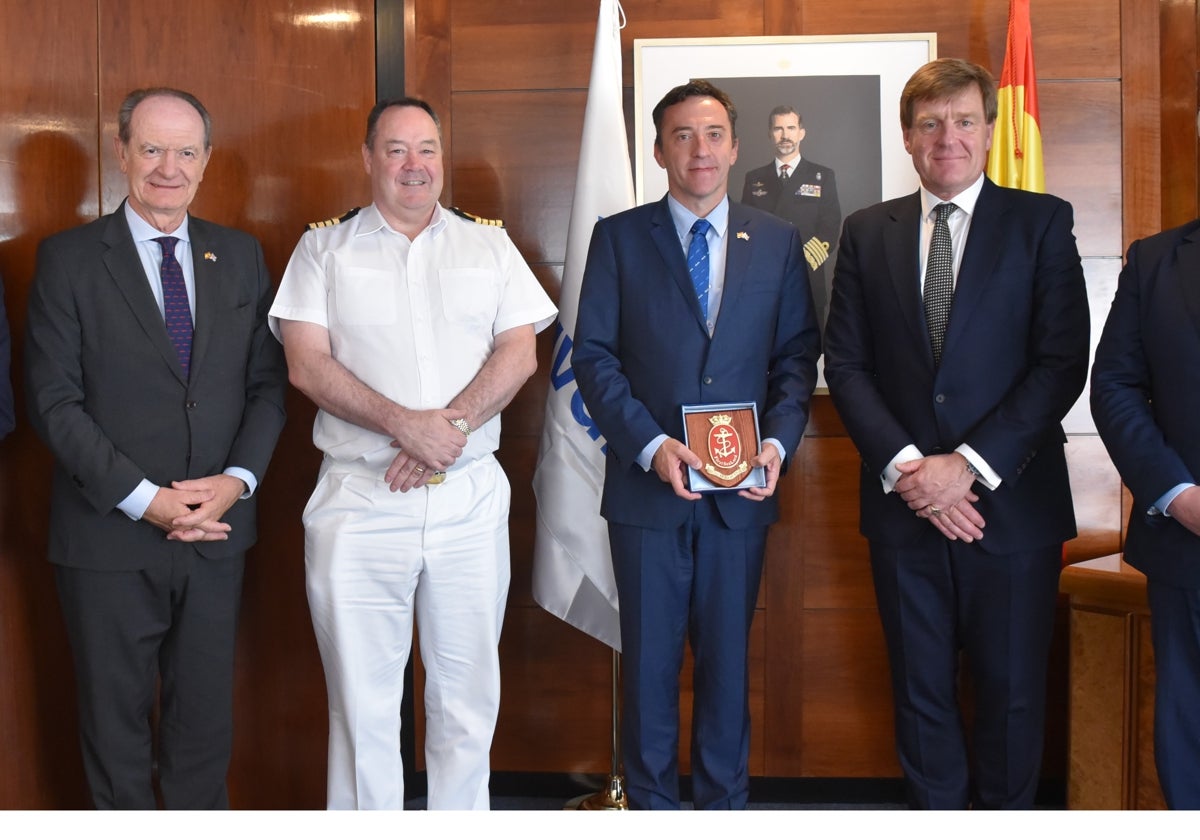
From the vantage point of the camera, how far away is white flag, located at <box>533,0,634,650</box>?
11.0 ft

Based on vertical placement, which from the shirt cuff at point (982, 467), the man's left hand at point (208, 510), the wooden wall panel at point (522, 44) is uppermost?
the wooden wall panel at point (522, 44)

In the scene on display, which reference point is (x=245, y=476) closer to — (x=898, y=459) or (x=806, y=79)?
(x=898, y=459)

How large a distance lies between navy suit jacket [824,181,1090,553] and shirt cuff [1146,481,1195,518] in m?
0.30

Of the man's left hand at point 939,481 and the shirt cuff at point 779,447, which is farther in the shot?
the shirt cuff at point 779,447

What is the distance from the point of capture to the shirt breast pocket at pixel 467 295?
2.90 metres

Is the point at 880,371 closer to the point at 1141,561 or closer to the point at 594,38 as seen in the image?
the point at 1141,561

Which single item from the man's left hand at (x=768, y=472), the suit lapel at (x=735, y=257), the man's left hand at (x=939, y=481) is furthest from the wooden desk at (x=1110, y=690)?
the suit lapel at (x=735, y=257)

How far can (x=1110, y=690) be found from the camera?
303 centimetres

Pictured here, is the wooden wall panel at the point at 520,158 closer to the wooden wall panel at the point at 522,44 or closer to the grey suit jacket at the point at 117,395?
the wooden wall panel at the point at 522,44

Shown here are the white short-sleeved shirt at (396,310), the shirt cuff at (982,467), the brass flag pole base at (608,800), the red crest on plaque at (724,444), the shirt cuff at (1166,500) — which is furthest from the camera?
the brass flag pole base at (608,800)

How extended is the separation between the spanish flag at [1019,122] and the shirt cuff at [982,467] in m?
1.17

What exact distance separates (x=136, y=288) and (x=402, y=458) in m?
0.77

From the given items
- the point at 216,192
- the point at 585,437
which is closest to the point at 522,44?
the point at 216,192

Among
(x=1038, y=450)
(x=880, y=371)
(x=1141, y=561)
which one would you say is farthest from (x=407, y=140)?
(x=1141, y=561)
